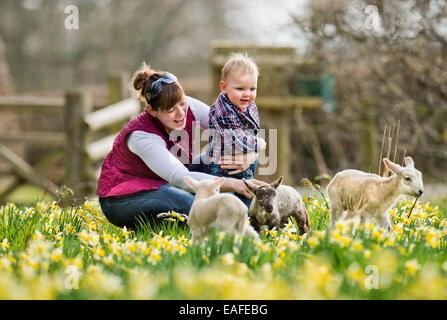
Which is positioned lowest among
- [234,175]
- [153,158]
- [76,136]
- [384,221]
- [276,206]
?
[384,221]

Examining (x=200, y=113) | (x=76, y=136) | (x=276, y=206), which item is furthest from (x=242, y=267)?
(x=76, y=136)

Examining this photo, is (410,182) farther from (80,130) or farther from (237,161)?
(80,130)

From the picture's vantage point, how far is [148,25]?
19750 mm

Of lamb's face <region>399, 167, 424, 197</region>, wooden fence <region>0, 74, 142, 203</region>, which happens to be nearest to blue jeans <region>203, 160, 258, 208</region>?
lamb's face <region>399, 167, 424, 197</region>

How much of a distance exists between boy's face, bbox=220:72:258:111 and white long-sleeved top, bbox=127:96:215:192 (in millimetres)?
470

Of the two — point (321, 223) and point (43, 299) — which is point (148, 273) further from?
point (321, 223)

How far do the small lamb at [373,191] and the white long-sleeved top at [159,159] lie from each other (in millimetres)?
717

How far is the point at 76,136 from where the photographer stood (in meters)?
6.73

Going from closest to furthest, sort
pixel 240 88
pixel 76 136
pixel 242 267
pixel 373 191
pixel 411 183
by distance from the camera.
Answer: pixel 242 267, pixel 411 183, pixel 373 191, pixel 240 88, pixel 76 136

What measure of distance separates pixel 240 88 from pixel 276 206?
27.7 inches

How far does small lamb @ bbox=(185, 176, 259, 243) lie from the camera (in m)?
2.36

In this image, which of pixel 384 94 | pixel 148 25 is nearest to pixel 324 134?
pixel 384 94

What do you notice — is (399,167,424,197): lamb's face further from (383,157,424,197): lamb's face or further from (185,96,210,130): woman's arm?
(185,96,210,130): woman's arm

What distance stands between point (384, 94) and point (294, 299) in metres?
5.93
